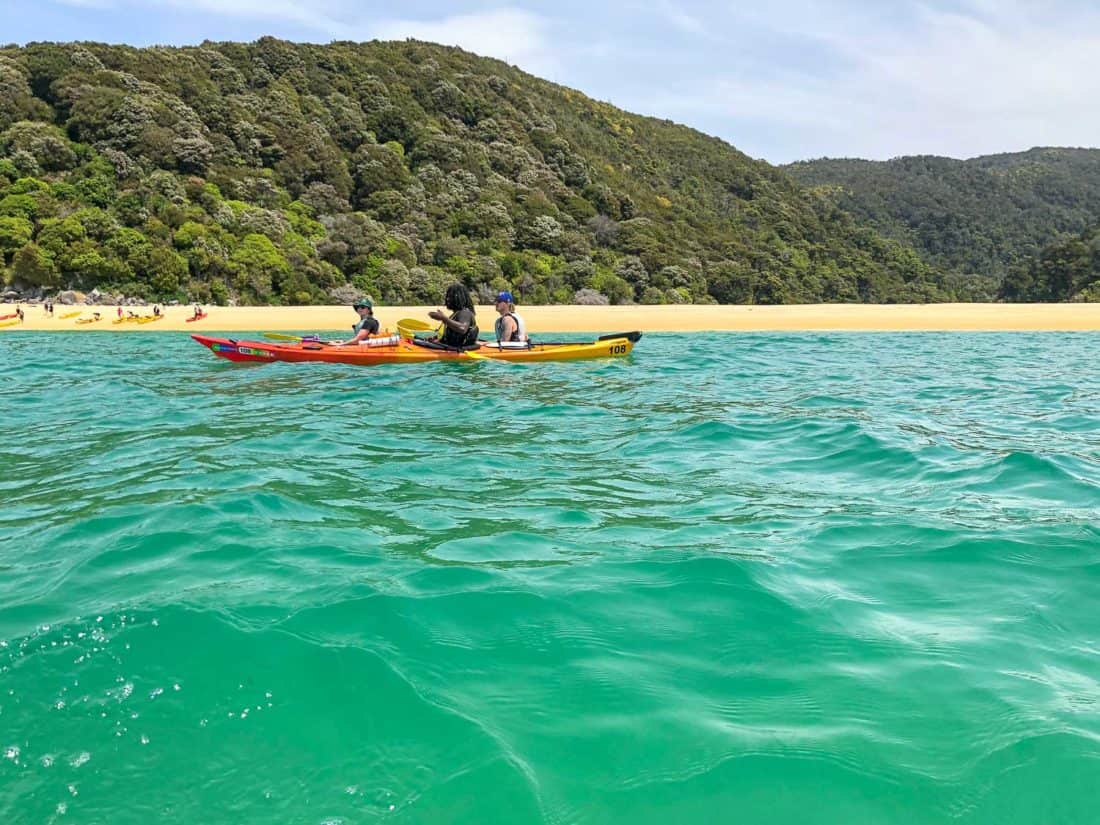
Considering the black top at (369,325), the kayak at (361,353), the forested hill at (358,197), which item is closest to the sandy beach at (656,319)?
the forested hill at (358,197)

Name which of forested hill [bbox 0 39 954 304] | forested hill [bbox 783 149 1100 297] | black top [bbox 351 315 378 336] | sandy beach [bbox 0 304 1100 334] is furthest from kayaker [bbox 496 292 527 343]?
forested hill [bbox 783 149 1100 297]

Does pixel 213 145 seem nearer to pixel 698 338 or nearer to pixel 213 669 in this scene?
pixel 698 338

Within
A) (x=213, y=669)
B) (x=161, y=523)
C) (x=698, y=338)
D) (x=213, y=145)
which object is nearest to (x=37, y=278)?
(x=213, y=145)

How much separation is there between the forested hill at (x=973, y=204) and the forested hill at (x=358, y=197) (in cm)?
1367

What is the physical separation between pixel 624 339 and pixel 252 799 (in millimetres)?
12856

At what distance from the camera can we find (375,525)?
4.21 m

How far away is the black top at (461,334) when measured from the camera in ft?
42.0

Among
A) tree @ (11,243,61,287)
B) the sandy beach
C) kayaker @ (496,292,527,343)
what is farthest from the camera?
tree @ (11,243,61,287)

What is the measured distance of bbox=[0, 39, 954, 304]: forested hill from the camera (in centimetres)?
3397

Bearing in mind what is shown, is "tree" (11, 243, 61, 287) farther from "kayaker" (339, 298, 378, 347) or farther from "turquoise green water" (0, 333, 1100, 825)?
"turquoise green water" (0, 333, 1100, 825)

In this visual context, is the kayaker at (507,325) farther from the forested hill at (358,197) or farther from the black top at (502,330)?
the forested hill at (358,197)

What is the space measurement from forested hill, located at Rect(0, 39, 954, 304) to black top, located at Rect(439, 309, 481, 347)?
22.9m

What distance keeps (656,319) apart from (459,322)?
50.4 feet

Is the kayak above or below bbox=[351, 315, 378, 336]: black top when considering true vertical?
below
